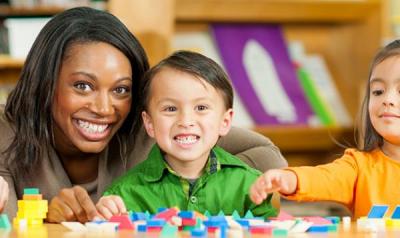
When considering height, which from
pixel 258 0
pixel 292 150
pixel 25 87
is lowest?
pixel 292 150

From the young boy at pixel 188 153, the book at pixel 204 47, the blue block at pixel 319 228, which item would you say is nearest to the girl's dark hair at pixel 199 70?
the young boy at pixel 188 153

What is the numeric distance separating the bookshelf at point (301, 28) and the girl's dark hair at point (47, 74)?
192cm

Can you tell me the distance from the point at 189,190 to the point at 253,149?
0.46 meters

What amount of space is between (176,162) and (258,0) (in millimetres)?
2559

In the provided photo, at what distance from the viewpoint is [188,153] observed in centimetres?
198

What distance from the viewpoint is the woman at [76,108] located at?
2225 millimetres

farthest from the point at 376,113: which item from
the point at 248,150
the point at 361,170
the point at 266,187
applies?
the point at 248,150

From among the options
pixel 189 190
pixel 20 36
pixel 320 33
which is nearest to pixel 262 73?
pixel 320 33

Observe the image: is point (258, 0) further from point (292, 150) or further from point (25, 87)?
point (25, 87)

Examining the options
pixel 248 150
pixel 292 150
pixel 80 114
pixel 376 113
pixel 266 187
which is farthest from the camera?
pixel 292 150

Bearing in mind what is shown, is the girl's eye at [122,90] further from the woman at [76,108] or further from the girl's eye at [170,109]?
the girl's eye at [170,109]

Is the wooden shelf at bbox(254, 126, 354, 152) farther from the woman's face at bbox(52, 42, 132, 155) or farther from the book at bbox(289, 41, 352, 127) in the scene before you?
the woman's face at bbox(52, 42, 132, 155)

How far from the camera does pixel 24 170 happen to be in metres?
2.30

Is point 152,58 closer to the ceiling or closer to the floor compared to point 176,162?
closer to the ceiling
